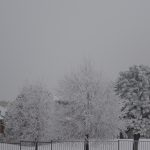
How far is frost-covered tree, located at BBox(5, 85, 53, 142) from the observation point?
113ft

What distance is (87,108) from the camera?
101 feet

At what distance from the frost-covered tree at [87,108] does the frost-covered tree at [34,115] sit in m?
3.17

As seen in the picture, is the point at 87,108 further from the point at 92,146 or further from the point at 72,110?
the point at 92,146

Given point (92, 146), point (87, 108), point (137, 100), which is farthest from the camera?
point (137, 100)

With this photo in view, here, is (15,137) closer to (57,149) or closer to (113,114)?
(57,149)

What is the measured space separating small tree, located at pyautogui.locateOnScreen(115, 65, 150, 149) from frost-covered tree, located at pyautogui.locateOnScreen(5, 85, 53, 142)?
10.7 m

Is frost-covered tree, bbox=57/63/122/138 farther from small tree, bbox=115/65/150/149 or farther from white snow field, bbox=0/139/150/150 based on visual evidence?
small tree, bbox=115/65/150/149

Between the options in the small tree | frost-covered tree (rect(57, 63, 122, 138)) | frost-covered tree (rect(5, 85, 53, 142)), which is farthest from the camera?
the small tree

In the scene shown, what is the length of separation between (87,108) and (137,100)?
13100mm

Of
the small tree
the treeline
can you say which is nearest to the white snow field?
the treeline

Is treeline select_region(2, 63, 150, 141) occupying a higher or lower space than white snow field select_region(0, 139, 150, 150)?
higher

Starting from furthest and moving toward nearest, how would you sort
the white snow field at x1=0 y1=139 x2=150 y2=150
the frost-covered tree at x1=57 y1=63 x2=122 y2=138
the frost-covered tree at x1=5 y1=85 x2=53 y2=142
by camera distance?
the frost-covered tree at x1=5 y1=85 x2=53 y2=142, the white snow field at x1=0 y1=139 x2=150 y2=150, the frost-covered tree at x1=57 y1=63 x2=122 y2=138

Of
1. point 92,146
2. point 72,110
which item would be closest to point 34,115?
point 72,110

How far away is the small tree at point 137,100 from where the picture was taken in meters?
42.1
